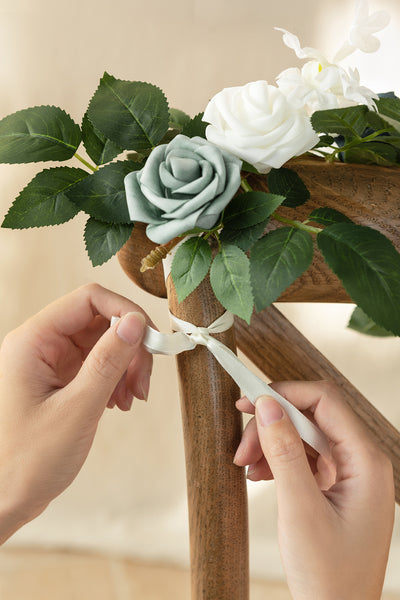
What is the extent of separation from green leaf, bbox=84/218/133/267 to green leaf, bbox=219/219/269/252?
7cm

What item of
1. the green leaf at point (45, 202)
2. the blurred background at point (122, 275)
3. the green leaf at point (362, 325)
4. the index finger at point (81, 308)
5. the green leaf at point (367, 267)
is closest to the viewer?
the green leaf at point (367, 267)

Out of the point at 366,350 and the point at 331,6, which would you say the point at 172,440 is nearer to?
the point at 366,350

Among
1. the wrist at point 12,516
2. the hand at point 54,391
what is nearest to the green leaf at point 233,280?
the hand at point 54,391

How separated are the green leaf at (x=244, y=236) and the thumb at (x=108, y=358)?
0.11m

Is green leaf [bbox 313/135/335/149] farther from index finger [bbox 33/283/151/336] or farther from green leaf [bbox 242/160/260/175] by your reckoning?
index finger [bbox 33/283/151/336]

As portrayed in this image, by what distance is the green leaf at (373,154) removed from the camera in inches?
17.9

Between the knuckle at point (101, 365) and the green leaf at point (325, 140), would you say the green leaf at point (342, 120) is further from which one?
the knuckle at point (101, 365)

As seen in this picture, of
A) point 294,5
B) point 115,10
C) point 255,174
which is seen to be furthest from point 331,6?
point 255,174

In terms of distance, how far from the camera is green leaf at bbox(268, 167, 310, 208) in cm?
42

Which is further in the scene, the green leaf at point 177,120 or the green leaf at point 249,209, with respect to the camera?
the green leaf at point 177,120

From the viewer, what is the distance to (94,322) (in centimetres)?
63

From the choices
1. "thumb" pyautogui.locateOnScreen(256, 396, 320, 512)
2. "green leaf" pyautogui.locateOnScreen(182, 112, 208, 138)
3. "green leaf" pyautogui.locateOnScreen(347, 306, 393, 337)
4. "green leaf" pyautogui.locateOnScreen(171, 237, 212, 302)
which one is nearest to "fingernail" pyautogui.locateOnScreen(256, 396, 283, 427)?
"thumb" pyautogui.locateOnScreen(256, 396, 320, 512)

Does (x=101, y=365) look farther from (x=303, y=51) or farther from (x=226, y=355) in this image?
(x=303, y=51)

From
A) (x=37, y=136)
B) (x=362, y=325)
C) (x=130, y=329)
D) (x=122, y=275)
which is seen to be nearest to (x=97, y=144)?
(x=37, y=136)
